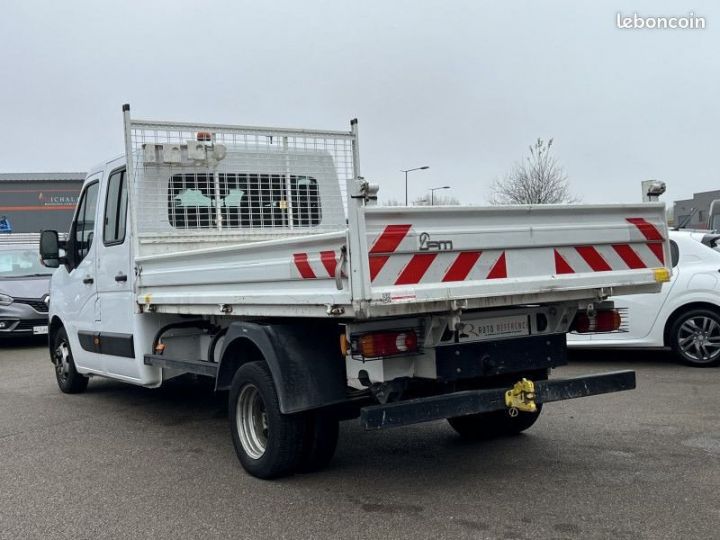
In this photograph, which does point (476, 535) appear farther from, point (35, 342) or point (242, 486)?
point (35, 342)

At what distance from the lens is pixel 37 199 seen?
67.8 ft

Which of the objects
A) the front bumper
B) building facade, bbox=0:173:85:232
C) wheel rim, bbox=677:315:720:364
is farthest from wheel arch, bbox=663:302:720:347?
building facade, bbox=0:173:85:232

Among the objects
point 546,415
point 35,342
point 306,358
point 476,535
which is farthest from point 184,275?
point 35,342

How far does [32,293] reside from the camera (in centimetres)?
1327

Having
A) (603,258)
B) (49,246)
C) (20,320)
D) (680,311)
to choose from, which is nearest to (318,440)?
(603,258)

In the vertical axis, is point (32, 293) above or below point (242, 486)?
above

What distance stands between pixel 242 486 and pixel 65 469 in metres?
1.50

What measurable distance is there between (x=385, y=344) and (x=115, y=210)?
11.9 ft

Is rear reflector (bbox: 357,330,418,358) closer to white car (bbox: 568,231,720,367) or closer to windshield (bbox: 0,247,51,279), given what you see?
white car (bbox: 568,231,720,367)

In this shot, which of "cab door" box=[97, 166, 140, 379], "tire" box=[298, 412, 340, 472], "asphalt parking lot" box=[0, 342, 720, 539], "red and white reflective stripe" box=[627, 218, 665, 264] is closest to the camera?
"asphalt parking lot" box=[0, 342, 720, 539]

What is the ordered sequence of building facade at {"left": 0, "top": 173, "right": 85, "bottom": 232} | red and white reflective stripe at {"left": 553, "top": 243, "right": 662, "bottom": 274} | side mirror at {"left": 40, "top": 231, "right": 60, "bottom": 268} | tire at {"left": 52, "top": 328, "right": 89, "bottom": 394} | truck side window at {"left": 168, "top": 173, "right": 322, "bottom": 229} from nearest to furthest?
1. red and white reflective stripe at {"left": 553, "top": 243, "right": 662, "bottom": 274}
2. truck side window at {"left": 168, "top": 173, "right": 322, "bottom": 229}
3. side mirror at {"left": 40, "top": 231, "right": 60, "bottom": 268}
4. tire at {"left": 52, "top": 328, "right": 89, "bottom": 394}
5. building facade at {"left": 0, "top": 173, "right": 85, "bottom": 232}

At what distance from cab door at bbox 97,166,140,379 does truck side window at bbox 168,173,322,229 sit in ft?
1.56

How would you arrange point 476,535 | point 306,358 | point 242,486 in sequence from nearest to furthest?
point 476,535 → point 306,358 → point 242,486

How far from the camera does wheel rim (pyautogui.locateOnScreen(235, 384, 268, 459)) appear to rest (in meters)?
5.20
